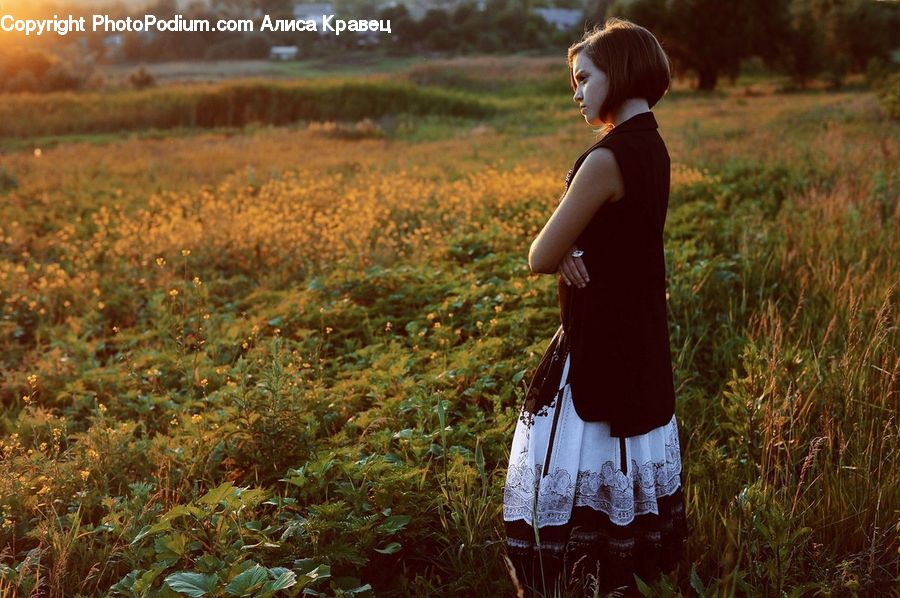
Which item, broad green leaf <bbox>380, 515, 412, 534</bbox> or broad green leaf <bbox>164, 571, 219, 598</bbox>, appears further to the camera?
broad green leaf <bbox>380, 515, 412, 534</bbox>

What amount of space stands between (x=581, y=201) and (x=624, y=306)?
389mm

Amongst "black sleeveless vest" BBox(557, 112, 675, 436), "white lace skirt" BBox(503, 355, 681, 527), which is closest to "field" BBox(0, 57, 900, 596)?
"white lace skirt" BBox(503, 355, 681, 527)

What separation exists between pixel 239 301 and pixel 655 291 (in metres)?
4.91

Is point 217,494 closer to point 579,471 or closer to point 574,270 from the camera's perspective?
point 579,471

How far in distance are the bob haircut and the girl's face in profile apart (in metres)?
0.01

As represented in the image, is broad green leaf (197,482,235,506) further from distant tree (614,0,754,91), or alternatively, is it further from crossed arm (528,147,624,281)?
distant tree (614,0,754,91)

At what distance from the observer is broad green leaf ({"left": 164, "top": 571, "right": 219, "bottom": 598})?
2328 mm

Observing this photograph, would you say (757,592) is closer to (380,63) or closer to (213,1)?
(380,63)

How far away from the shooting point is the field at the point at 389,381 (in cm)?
291

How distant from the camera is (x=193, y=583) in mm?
2393

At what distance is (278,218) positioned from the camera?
334 inches

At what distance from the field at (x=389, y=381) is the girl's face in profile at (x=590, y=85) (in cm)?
145

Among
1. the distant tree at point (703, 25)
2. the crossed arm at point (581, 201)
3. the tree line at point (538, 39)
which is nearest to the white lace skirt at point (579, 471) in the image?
the crossed arm at point (581, 201)

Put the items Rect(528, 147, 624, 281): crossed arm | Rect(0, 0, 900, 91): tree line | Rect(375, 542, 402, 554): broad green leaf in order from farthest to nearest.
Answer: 1. Rect(0, 0, 900, 91): tree line
2. Rect(375, 542, 402, 554): broad green leaf
3. Rect(528, 147, 624, 281): crossed arm
